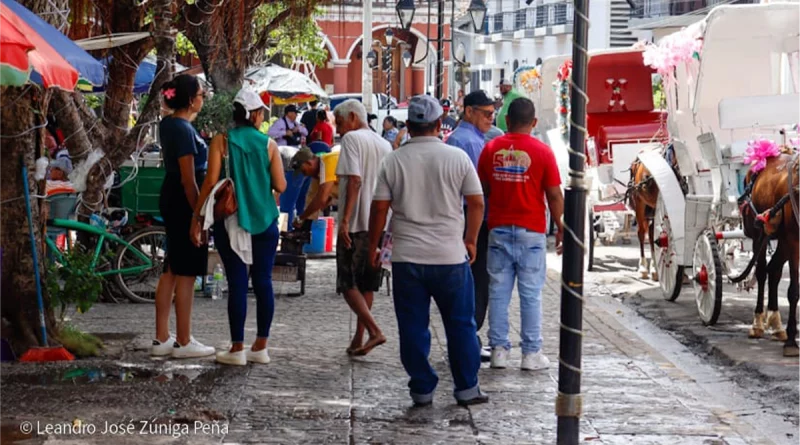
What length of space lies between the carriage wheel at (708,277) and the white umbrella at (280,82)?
17.6 metres

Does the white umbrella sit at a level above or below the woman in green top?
above

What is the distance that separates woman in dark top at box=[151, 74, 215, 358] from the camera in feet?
30.5

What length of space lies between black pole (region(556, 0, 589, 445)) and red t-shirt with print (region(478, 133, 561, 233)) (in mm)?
2248

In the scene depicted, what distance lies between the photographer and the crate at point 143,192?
1406 cm

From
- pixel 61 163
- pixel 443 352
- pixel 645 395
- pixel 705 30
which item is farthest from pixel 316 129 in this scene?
pixel 645 395

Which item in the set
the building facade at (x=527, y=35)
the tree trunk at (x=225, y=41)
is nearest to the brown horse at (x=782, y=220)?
the tree trunk at (x=225, y=41)

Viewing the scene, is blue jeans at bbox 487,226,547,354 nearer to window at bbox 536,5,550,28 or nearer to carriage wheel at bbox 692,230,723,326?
carriage wheel at bbox 692,230,723,326

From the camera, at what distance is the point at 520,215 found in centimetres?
909

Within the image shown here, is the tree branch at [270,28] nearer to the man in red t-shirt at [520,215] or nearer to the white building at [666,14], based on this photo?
the man in red t-shirt at [520,215]

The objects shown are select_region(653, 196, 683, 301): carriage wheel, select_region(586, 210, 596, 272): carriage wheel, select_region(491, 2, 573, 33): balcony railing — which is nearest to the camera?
select_region(653, 196, 683, 301): carriage wheel

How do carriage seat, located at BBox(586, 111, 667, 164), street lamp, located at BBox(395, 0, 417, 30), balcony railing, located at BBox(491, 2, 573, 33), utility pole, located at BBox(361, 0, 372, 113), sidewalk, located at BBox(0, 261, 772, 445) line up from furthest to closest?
1. balcony railing, located at BBox(491, 2, 573, 33)
2. utility pole, located at BBox(361, 0, 372, 113)
3. street lamp, located at BBox(395, 0, 417, 30)
4. carriage seat, located at BBox(586, 111, 667, 164)
5. sidewalk, located at BBox(0, 261, 772, 445)

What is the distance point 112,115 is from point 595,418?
7.57m

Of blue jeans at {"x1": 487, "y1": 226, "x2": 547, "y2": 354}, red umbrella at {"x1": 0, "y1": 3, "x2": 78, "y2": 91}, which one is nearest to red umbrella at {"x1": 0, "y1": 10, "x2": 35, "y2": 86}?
red umbrella at {"x1": 0, "y1": 3, "x2": 78, "y2": 91}

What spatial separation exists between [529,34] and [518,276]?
48.7 meters
